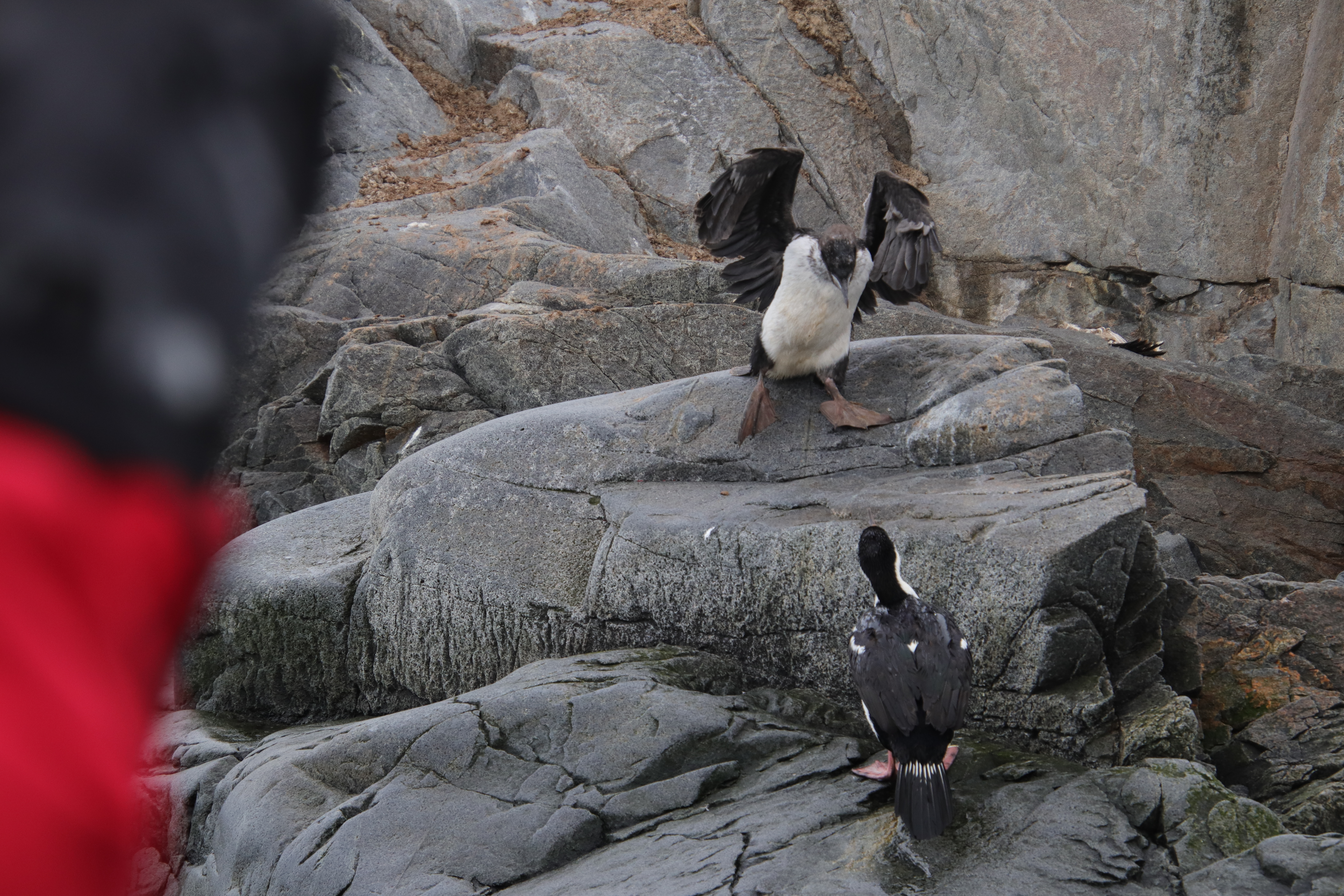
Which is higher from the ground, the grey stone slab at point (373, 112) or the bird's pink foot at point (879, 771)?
the grey stone slab at point (373, 112)

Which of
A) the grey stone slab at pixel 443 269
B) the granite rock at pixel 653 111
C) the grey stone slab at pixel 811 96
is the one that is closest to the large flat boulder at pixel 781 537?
the grey stone slab at pixel 443 269

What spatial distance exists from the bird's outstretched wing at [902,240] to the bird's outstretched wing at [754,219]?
484mm

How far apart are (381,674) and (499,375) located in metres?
3.53

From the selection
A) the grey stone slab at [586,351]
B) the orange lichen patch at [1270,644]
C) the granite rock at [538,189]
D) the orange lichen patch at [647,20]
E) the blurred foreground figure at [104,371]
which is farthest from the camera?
the orange lichen patch at [647,20]

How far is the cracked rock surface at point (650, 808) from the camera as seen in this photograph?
3.00 metres

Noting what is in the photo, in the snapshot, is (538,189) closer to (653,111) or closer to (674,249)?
(674,249)

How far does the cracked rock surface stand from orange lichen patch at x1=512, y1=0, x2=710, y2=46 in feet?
41.8

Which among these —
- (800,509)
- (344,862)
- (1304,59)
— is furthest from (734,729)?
(1304,59)

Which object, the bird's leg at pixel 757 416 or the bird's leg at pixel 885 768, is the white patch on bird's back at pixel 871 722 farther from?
the bird's leg at pixel 757 416

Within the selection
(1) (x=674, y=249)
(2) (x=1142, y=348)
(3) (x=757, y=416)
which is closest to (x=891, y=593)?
(3) (x=757, y=416)

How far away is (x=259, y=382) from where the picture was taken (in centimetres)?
949

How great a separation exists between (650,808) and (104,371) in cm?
336

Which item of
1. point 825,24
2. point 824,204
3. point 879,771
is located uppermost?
point 825,24

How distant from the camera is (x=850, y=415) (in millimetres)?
5066
